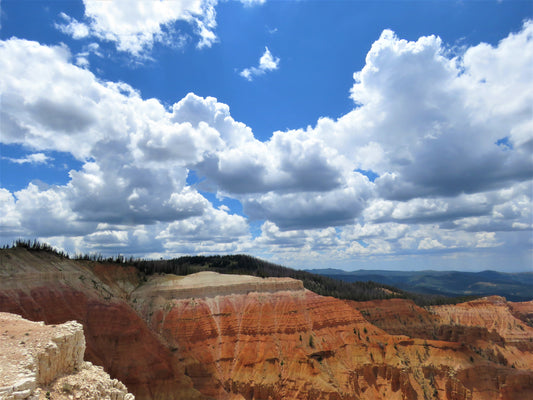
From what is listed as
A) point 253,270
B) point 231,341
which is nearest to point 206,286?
point 231,341

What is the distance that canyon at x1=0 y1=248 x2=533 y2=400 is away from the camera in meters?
42.5

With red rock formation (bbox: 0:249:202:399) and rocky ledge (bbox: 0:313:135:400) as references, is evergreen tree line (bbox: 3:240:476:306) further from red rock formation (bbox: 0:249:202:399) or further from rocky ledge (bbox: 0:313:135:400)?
rocky ledge (bbox: 0:313:135:400)

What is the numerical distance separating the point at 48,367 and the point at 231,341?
155ft

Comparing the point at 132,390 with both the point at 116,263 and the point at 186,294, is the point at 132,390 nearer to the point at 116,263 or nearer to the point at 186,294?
the point at 186,294

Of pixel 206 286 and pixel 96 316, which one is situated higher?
pixel 206 286

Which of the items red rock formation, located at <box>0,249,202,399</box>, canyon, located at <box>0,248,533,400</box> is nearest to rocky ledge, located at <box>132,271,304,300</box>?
canyon, located at <box>0,248,533,400</box>

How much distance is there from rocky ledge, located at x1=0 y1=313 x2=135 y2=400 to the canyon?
27.3 meters

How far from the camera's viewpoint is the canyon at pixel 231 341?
140 ft

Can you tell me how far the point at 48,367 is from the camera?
44.0ft

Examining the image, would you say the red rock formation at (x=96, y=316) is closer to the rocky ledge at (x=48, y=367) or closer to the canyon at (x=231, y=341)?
the canyon at (x=231, y=341)

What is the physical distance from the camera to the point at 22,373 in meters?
11.3

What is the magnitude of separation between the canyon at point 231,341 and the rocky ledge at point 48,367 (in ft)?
89.5

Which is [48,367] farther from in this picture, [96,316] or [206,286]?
[206,286]

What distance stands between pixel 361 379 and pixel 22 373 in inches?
2138
